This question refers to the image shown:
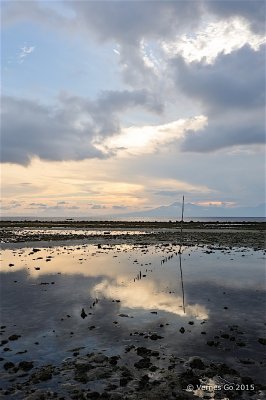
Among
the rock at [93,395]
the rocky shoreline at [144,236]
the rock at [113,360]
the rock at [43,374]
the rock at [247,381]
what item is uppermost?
the rocky shoreline at [144,236]

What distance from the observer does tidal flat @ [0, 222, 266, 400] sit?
12.0 meters

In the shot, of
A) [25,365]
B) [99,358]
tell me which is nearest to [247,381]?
[99,358]

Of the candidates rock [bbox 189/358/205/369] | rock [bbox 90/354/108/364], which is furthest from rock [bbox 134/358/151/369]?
rock [bbox 189/358/205/369]

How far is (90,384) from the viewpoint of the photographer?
1221cm

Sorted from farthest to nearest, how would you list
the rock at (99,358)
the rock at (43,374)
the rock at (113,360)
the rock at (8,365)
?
1. the rock at (99,358)
2. the rock at (113,360)
3. the rock at (8,365)
4. the rock at (43,374)

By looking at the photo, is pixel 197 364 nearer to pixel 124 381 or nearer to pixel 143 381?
pixel 143 381

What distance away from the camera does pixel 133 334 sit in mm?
17078

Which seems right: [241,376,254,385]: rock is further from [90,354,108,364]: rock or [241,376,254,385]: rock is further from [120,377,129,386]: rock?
[90,354,108,364]: rock

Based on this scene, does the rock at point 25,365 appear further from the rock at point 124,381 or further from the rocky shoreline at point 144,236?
the rocky shoreline at point 144,236

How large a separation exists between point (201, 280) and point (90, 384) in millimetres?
19055

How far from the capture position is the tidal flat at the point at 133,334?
12031 millimetres

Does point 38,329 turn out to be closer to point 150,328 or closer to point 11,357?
point 11,357

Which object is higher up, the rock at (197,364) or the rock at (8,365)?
the rock at (197,364)

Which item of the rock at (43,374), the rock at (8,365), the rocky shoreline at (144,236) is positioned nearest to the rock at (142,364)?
the rock at (43,374)
